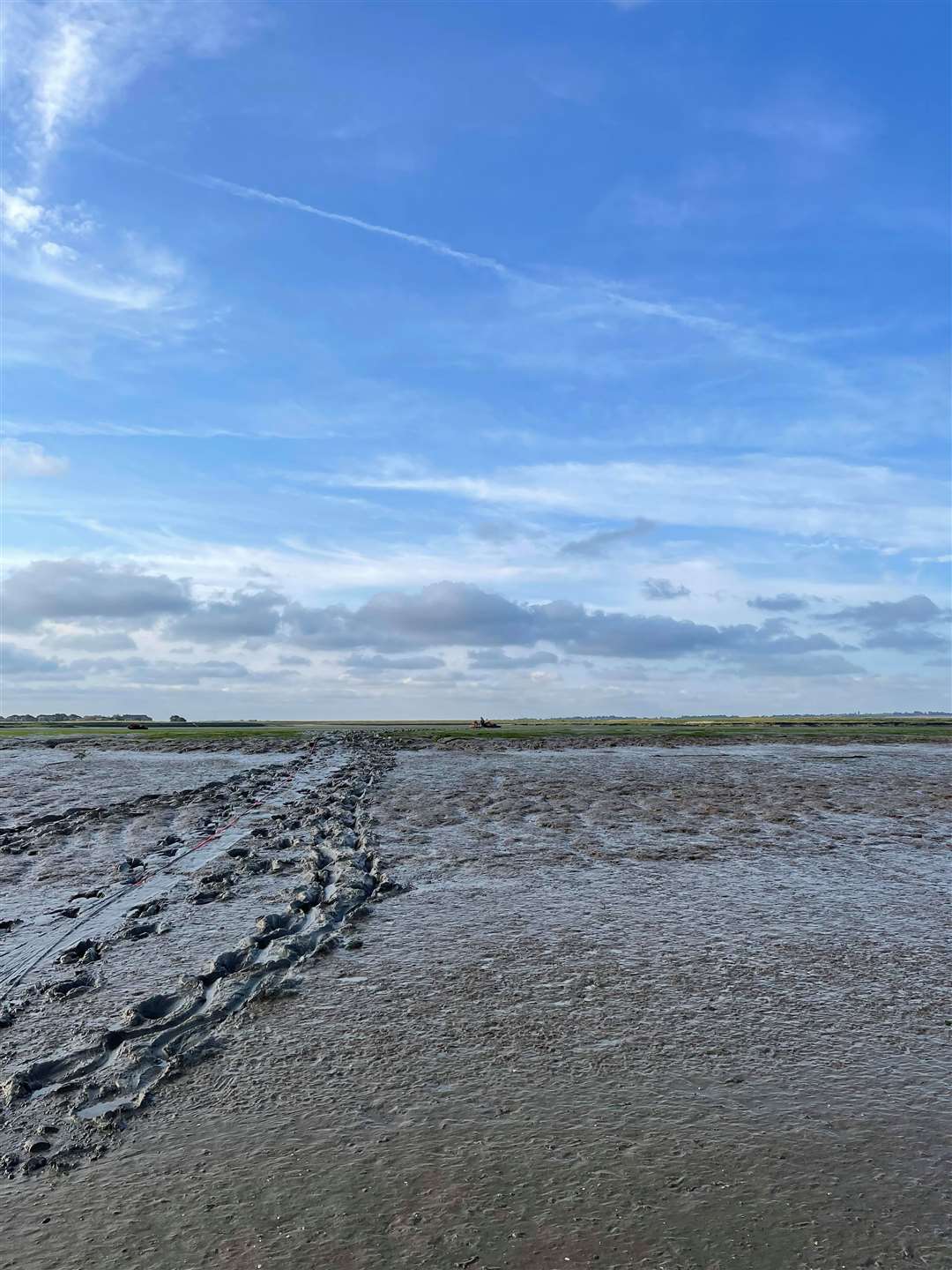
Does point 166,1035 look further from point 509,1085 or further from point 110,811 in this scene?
point 110,811

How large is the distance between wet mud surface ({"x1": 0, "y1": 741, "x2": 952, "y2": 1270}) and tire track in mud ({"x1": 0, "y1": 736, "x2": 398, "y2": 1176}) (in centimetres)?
4

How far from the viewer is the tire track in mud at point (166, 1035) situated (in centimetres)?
654

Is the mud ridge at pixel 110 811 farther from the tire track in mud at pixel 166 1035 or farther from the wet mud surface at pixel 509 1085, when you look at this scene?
the tire track in mud at pixel 166 1035

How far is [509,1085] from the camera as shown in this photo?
7.31m

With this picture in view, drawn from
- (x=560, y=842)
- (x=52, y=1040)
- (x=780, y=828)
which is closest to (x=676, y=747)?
(x=780, y=828)

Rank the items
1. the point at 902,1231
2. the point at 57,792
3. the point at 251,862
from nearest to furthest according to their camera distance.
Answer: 1. the point at 902,1231
2. the point at 251,862
3. the point at 57,792

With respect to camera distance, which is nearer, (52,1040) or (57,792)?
(52,1040)

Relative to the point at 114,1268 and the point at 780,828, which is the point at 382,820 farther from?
the point at 114,1268

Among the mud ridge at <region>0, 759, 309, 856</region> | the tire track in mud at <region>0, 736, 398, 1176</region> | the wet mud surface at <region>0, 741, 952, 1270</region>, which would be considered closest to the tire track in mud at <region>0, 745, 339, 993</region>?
the mud ridge at <region>0, 759, 309, 856</region>

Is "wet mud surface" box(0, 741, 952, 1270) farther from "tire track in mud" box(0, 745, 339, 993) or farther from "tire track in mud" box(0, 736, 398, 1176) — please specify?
"tire track in mud" box(0, 745, 339, 993)

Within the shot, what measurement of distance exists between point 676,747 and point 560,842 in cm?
4273


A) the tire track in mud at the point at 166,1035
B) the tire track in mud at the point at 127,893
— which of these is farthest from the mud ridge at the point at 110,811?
the tire track in mud at the point at 166,1035

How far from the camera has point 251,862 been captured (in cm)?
1672

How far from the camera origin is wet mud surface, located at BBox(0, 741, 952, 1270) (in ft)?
17.4
